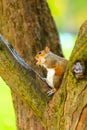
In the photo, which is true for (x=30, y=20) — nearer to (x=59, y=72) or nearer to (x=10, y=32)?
(x=10, y=32)

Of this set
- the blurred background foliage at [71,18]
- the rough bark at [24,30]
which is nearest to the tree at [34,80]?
the rough bark at [24,30]

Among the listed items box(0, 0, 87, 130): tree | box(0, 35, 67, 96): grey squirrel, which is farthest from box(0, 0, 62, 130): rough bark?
box(0, 35, 67, 96): grey squirrel

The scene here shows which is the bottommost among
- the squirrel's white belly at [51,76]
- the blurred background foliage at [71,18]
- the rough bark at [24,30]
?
the squirrel's white belly at [51,76]

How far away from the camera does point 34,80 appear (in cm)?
143

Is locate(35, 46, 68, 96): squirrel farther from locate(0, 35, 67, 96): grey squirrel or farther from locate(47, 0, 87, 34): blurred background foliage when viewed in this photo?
locate(47, 0, 87, 34): blurred background foliage

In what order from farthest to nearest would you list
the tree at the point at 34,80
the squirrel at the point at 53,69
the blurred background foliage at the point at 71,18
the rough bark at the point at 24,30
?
the blurred background foliage at the point at 71,18 < the rough bark at the point at 24,30 < the squirrel at the point at 53,69 < the tree at the point at 34,80

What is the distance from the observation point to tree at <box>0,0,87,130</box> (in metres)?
1.22

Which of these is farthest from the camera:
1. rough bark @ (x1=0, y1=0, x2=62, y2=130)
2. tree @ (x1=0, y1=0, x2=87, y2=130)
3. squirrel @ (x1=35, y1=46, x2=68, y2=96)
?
rough bark @ (x1=0, y1=0, x2=62, y2=130)

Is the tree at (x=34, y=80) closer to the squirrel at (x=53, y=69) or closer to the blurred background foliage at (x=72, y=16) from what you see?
the squirrel at (x=53, y=69)

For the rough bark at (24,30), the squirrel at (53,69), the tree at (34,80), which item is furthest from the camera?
the rough bark at (24,30)

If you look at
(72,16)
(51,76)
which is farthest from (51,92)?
(72,16)

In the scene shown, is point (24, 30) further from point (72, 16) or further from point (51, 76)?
point (72, 16)

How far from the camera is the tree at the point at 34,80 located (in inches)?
48.2

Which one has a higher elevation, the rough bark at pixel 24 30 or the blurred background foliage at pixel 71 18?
the blurred background foliage at pixel 71 18
